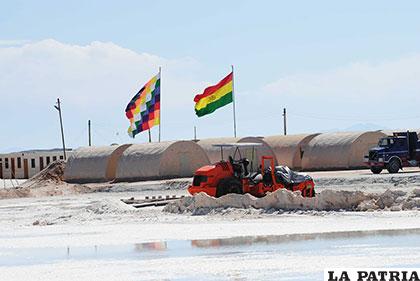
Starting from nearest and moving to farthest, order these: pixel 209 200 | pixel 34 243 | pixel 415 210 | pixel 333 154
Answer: pixel 34 243
pixel 415 210
pixel 209 200
pixel 333 154

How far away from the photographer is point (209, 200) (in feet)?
92.7

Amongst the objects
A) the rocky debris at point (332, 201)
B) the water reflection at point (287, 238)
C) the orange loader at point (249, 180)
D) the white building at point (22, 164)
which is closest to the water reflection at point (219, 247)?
the water reflection at point (287, 238)

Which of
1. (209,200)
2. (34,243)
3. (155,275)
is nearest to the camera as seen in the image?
(155,275)

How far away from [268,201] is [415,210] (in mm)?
4161

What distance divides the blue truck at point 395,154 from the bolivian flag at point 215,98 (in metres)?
11.7

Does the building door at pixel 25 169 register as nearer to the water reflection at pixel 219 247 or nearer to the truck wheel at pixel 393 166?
the truck wheel at pixel 393 166

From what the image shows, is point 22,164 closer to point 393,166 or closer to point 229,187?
point 393,166

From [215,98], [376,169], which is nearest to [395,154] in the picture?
[376,169]

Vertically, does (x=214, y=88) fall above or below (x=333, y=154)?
above

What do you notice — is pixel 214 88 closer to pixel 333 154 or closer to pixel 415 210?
pixel 333 154

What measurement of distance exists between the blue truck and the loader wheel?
17054 millimetres

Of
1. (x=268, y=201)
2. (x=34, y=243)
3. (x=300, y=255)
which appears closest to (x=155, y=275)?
(x=300, y=255)

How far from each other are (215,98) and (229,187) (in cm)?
2589

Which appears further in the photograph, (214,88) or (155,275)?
(214,88)
